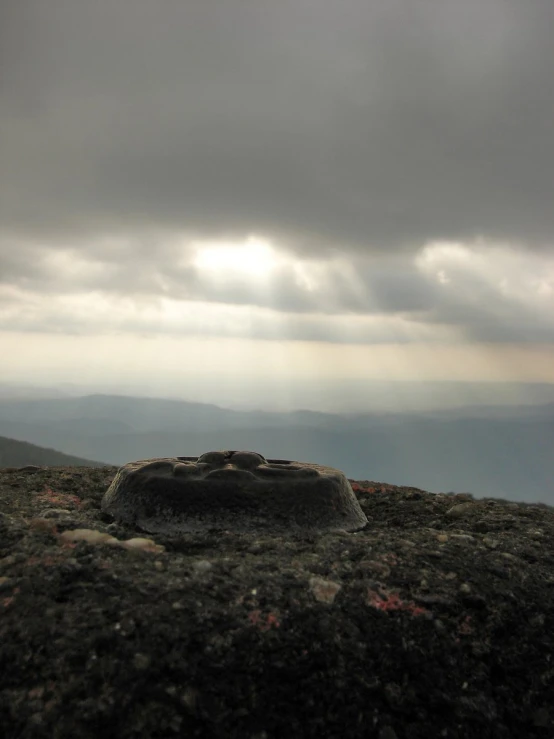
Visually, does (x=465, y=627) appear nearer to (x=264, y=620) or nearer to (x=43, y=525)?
(x=264, y=620)

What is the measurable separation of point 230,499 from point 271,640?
2.21 metres

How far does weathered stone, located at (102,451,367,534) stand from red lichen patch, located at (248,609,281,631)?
179 cm

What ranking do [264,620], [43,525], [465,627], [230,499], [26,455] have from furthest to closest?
[26,455] → [230,499] → [43,525] → [465,627] → [264,620]

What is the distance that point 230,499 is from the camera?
5.72 metres

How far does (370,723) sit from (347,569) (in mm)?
1181

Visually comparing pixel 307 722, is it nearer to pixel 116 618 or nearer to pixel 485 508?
pixel 116 618

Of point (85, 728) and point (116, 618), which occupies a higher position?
point (116, 618)

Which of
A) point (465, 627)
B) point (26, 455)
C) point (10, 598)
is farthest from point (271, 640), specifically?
point (26, 455)

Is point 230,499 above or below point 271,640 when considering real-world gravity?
above

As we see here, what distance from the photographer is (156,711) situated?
314 centimetres

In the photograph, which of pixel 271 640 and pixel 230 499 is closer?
pixel 271 640

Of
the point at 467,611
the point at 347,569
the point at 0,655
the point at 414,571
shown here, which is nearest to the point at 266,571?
the point at 347,569

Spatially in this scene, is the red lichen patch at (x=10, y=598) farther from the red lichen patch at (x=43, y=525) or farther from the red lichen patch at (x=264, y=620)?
the red lichen patch at (x=264, y=620)

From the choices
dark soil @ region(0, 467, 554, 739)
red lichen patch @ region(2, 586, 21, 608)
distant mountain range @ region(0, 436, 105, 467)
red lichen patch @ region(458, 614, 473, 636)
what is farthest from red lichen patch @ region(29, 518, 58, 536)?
distant mountain range @ region(0, 436, 105, 467)
